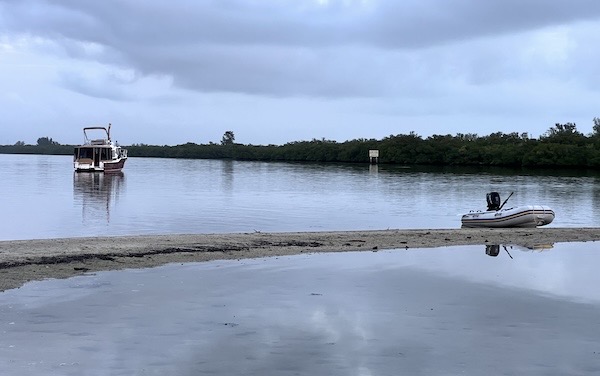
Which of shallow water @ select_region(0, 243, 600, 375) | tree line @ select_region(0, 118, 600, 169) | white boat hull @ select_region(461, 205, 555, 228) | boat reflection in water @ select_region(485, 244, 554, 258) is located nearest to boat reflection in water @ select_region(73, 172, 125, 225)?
white boat hull @ select_region(461, 205, 555, 228)

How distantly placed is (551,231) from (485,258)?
24.9 feet

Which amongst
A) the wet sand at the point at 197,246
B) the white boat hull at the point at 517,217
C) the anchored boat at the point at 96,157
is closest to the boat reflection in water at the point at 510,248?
the wet sand at the point at 197,246

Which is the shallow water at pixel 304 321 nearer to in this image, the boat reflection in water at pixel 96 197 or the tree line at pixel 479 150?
the boat reflection in water at pixel 96 197

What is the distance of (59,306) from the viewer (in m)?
12.8

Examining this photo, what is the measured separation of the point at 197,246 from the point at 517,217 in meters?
14.9

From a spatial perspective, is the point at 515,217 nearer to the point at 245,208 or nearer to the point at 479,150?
the point at 245,208

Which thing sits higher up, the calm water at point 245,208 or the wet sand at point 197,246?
the wet sand at point 197,246

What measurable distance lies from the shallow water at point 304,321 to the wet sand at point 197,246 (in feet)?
2.63

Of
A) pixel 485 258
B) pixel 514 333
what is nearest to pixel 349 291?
pixel 514 333

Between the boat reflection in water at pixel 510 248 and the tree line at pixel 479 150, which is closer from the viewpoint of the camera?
the boat reflection in water at pixel 510 248

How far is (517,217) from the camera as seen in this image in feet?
99.1

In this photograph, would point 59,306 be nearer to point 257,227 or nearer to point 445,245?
point 445,245

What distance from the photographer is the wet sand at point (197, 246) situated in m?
16.2

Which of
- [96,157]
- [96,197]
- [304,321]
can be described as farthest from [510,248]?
[96,157]
